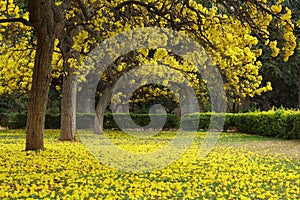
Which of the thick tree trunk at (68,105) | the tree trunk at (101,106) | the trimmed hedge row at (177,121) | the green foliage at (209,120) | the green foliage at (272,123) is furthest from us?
the green foliage at (209,120)

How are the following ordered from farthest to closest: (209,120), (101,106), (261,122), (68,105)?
(209,120)
(261,122)
(101,106)
(68,105)

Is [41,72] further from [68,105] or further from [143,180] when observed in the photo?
[68,105]

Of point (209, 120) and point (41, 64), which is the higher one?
point (41, 64)

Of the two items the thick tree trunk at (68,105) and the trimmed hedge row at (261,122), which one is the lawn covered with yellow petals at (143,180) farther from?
the trimmed hedge row at (261,122)

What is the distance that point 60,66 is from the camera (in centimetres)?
1941

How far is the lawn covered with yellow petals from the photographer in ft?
21.1

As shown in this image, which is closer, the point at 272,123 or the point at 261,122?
the point at 272,123

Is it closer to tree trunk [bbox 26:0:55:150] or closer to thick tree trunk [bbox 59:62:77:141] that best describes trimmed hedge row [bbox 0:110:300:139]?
thick tree trunk [bbox 59:62:77:141]

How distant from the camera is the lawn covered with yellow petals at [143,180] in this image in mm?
6430

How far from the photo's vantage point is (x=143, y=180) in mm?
7723

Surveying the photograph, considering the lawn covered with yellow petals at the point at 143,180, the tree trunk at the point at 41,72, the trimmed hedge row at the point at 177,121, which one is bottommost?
the lawn covered with yellow petals at the point at 143,180

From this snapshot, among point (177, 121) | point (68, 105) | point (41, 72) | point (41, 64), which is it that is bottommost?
point (177, 121)

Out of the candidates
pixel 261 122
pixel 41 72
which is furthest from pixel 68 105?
pixel 261 122

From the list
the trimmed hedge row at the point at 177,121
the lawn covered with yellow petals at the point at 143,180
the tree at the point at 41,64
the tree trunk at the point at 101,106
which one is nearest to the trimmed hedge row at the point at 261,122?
the trimmed hedge row at the point at 177,121
